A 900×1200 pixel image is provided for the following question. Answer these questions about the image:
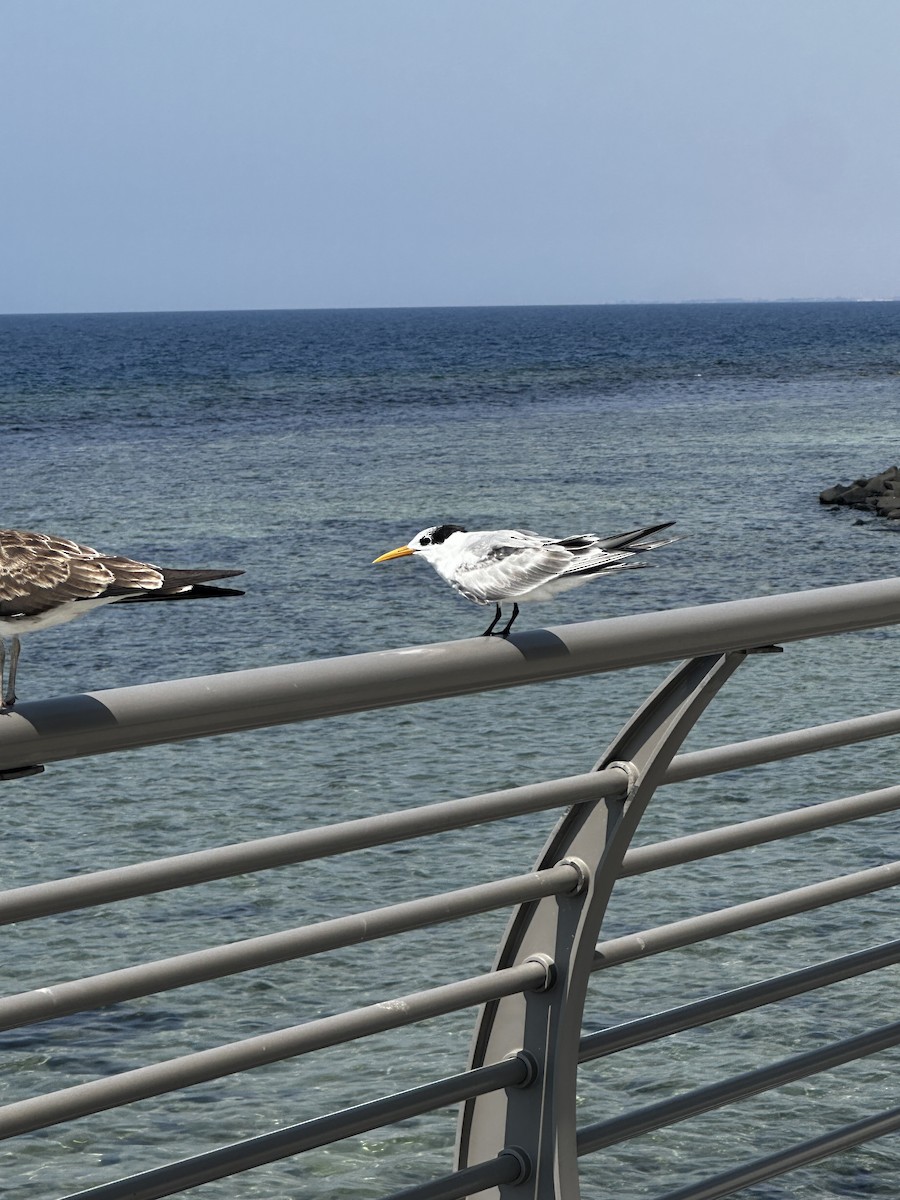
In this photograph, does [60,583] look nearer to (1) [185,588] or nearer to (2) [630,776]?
(1) [185,588]

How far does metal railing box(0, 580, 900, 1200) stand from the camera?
167 centimetres

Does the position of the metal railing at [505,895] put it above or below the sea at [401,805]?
above

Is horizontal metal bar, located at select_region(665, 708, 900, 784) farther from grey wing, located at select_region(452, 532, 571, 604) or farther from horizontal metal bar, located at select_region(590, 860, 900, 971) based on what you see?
grey wing, located at select_region(452, 532, 571, 604)

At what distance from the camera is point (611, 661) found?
2.03 m

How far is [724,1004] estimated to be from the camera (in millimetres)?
2312

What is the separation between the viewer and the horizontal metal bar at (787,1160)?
2.30 meters

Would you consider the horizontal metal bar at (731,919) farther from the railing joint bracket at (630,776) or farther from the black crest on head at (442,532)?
the black crest on head at (442,532)

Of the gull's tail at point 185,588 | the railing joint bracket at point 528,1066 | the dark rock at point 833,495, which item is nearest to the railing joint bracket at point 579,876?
the railing joint bracket at point 528,1066

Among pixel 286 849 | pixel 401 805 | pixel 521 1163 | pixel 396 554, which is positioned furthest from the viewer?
pixel 401 805

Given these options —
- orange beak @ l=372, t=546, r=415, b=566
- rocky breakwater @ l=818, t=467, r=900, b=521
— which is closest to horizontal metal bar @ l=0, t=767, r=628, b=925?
orange beak @ l=372, t=546, r=415, b=566

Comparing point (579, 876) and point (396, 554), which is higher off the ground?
point (396, 554)

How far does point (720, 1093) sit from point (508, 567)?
87 centimetres

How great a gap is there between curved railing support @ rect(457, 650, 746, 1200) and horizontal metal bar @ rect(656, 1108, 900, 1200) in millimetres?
196

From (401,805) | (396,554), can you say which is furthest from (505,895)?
(401,805)
